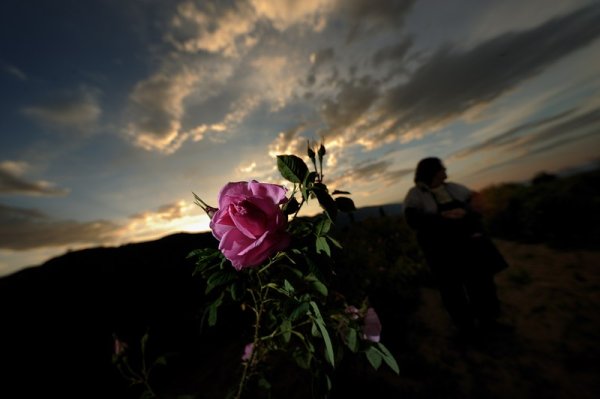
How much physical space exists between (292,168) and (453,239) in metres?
3.21

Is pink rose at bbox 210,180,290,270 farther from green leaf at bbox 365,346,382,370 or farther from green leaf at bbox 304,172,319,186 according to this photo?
green leaf at bbox 365,346,382,370

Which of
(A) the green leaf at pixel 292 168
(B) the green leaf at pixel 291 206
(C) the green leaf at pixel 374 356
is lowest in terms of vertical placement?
(C) the green leaf at pixel 374 356

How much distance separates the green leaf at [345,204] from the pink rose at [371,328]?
2.08 feet

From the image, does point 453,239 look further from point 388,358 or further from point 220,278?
point 220,278

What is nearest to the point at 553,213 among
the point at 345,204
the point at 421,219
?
the point at 421,219

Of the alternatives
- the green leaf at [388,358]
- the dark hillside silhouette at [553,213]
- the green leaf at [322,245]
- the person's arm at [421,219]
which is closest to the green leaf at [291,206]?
the green leaf at [322,245]

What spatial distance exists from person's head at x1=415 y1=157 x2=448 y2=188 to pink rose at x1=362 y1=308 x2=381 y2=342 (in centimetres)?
264

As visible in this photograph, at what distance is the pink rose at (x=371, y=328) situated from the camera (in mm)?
1176

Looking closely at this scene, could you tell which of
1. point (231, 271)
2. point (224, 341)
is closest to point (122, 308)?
point (224, 341)

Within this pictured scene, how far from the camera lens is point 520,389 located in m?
2.81

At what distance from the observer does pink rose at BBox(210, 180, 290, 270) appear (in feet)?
2.27

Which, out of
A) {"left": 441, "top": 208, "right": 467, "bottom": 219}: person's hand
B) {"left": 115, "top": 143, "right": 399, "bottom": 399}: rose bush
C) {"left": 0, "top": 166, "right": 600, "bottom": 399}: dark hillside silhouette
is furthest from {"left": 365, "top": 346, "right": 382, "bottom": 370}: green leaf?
{"left": 441, "top": 208, "right": 467, "bottom": 219}: person's hand

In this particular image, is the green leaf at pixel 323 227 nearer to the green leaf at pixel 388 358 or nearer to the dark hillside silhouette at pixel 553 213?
the green leaf at pixel 388 358

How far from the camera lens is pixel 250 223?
695 millimetres
